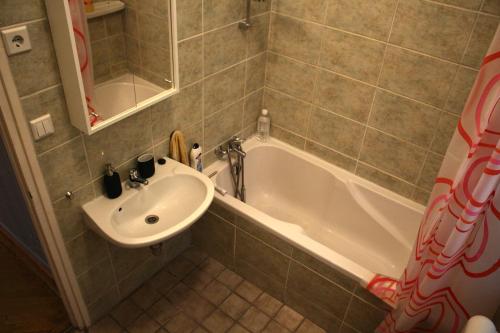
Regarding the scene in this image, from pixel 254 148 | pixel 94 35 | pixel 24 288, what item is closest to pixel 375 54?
pixel 254 148

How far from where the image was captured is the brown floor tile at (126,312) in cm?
223

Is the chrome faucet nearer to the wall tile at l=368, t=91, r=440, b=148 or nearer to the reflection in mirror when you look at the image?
the reflection in mirror

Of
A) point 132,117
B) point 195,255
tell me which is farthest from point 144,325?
point 132,117

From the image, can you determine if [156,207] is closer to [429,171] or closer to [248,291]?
[248,291]

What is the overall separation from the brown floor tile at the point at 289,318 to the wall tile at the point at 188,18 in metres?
1.54

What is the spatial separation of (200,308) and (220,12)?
1.57 m

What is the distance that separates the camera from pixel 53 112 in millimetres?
1521

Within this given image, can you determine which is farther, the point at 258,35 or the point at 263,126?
the point at 263,126

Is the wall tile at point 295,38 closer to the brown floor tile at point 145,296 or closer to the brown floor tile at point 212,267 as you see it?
the brown floor tile at point 212,267

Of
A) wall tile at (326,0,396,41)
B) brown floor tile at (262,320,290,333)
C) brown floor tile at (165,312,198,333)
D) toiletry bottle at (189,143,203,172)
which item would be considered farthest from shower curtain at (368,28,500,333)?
toiletry bottle at (189,143,203,172)

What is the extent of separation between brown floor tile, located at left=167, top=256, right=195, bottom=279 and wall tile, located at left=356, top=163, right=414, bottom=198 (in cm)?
117

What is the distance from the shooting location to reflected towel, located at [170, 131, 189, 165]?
210 cm

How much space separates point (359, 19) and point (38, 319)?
2276 millimetres

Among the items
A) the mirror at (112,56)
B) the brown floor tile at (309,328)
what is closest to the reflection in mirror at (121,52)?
the mirror at (112,56)
